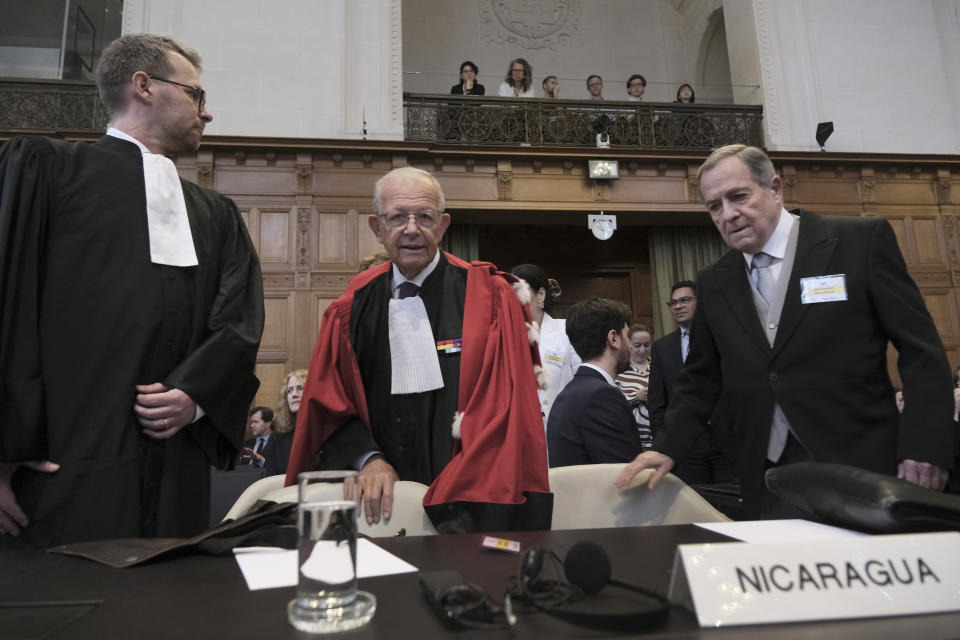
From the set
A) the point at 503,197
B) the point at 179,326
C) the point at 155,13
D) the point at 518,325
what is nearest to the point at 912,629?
Result: the point at 518,325

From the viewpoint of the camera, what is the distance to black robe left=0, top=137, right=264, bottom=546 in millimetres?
1560

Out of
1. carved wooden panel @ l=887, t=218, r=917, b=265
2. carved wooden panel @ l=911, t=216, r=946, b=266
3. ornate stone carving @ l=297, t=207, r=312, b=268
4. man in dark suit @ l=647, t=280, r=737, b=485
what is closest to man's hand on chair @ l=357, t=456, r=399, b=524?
man in dark suit @ l=647, t=280, r=737, b=485

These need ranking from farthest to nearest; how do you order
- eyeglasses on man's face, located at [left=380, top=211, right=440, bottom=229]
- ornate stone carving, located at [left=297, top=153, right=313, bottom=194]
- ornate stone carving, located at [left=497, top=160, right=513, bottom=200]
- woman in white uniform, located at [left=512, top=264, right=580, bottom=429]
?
ornate stone carving, located at [left=497, top=160, right=513, bottom=200], ornate stone carving, located at [left=297, top=153, right=313, bottom=194], woman in white uniform, located at [left=512, top=264, right=580, bottom=429], eyeglasses on man's face, located at [left=380, top=211, right=440, bottom=229]

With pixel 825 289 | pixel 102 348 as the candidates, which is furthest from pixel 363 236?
pixel 825 289

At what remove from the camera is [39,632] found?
681mm

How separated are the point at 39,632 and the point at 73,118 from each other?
8799 mm

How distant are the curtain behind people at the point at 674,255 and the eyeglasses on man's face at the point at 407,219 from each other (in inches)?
313

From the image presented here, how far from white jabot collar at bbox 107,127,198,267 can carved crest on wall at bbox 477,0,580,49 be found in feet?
33.8

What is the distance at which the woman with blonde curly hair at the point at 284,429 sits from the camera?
190 inches

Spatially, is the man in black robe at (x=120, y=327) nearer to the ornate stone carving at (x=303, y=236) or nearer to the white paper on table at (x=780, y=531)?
the white paper on table at (x=780, y=531)

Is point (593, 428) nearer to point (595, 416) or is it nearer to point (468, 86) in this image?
point (595, 416)

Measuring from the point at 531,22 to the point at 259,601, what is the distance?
1215 centimetres

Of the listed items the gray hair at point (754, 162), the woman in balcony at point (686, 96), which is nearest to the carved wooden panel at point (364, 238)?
the woman in balcony at point (686, 96)

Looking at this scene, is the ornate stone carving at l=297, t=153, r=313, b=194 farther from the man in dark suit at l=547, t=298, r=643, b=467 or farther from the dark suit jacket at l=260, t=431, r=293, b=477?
the man in dark suit at l=547, t=298, r=643, b=467
